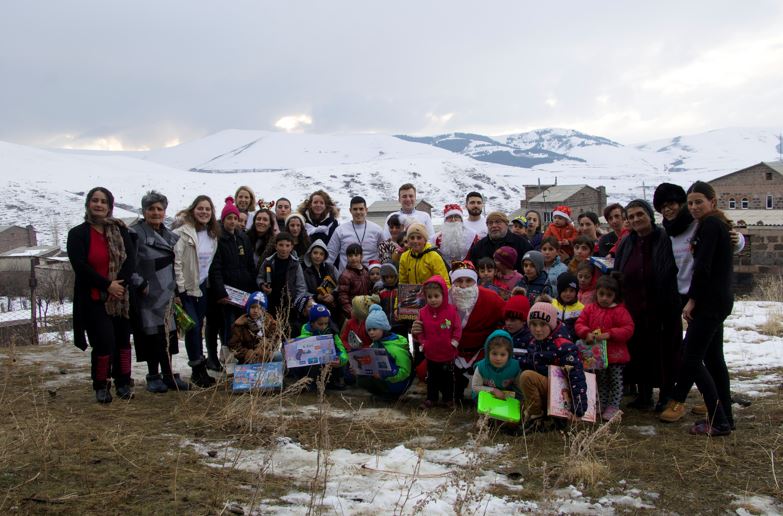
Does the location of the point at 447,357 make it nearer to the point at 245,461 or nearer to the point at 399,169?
the point at 245,461

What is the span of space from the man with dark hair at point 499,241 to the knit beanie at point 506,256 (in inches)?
11.2

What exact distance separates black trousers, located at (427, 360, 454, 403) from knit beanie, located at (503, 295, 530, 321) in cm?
75

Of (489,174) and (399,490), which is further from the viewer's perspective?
(489,174)

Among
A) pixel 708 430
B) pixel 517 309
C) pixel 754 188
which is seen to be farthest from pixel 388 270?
pixel 754 188

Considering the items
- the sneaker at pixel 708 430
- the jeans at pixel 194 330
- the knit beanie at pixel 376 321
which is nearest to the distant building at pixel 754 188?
the sneaker at pixel 708 430

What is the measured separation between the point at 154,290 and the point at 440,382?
9.92 feet

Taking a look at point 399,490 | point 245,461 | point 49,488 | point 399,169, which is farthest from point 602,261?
point 399,169

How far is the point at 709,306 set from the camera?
478cm

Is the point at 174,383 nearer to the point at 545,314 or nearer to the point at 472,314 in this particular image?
the point at 472,314

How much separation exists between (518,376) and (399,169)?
103m

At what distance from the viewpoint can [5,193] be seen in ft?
243

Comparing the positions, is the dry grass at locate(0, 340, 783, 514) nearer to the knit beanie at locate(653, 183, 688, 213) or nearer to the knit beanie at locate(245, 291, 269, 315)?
the knit beanie at locate(245, 291, 269, 315)

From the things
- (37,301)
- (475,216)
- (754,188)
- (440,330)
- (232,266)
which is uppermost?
(754,188)

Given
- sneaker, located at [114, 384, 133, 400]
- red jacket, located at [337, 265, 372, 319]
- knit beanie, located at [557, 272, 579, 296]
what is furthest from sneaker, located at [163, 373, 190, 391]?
knit beanie, located at [557, 272, 579, 296]
